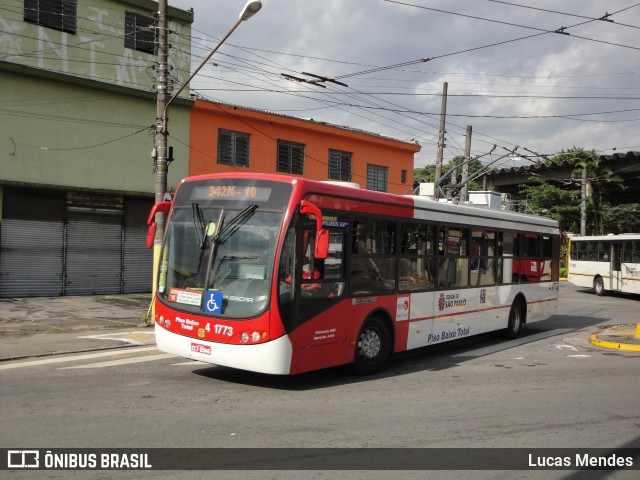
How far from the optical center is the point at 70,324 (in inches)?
535

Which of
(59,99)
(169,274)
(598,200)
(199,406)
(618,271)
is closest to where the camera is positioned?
(199,406)

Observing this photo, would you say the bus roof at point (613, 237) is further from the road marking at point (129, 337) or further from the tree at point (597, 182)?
the road marking at point (129, 337)

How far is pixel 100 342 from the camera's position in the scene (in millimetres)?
11406

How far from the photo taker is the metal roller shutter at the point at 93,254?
18.8 metres

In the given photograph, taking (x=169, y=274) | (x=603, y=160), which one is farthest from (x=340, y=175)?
(x=603, y=160)

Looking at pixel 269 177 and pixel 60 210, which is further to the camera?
pixel 60 210

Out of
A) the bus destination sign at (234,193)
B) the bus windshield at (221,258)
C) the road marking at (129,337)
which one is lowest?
the road marking at (129,337)

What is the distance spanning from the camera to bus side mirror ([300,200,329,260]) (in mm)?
7125

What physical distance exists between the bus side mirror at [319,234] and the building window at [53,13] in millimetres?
14887

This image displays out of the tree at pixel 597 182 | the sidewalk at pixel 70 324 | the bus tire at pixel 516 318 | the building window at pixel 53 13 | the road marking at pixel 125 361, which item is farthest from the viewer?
the tree at pixel 597 182

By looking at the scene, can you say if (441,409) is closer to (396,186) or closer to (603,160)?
(396,186)

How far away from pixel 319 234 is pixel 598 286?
24.6 metres

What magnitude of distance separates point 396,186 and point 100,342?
822 inches

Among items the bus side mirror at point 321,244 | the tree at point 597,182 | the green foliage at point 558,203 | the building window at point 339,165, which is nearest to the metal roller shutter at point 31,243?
the building window at point 339,165
